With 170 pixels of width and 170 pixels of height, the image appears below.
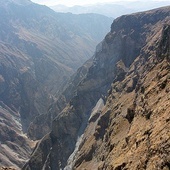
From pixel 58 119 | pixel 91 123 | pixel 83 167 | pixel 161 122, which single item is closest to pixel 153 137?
pixel 161 122

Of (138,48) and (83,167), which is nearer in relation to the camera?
(83,167)

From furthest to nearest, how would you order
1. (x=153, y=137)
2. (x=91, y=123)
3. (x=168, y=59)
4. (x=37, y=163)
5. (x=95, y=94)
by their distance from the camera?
(x=95, y=94)
(x=37, y=163)
(x=91, y=123)
(x=168, y=59)
(x=153, y=137)

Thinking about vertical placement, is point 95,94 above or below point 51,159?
above

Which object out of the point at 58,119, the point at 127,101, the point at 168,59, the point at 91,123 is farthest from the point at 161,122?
the point at 58,119

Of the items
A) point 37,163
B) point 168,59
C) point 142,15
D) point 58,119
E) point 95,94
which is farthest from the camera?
point 142,15

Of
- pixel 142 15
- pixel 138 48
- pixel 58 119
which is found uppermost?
pixel 142 15

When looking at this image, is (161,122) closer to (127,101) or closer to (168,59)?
(168,59)

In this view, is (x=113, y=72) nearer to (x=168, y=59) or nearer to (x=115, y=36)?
(x=115, y=36)
